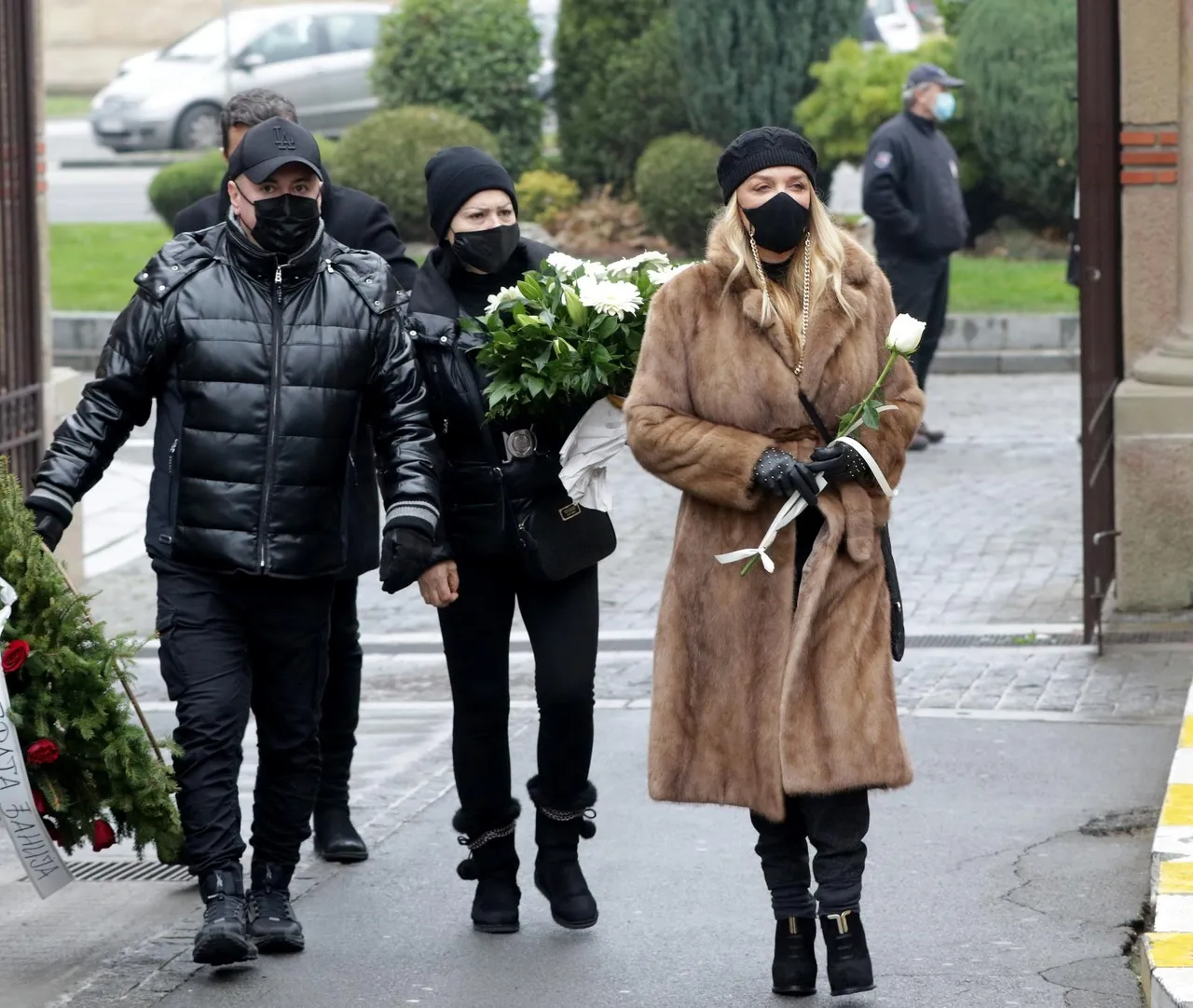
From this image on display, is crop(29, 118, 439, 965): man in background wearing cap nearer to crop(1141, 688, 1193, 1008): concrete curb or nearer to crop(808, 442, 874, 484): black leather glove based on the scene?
crop(808, 442, 874, 484): black leather glove

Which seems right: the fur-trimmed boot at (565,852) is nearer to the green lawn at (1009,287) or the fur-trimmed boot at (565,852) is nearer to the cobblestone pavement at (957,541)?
the cobblestone pavement at (957,541)

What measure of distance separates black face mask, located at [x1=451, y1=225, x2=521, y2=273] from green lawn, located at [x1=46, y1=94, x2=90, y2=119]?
30.8 metres

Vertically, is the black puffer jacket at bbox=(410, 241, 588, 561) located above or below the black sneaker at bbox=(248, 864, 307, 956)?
above

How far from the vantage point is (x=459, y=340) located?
5.55m

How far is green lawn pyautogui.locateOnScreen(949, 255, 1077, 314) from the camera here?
17.7m

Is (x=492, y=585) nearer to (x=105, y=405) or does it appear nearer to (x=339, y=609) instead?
(x=339, y=609)

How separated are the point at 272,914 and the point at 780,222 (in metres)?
2.04

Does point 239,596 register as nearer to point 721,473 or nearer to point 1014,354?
point 721,473

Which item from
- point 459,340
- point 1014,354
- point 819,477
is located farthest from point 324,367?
point 1014,354

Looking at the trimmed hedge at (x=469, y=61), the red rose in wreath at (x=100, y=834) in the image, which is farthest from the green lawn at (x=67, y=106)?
the red rose in wreath at (x=100, y=834)

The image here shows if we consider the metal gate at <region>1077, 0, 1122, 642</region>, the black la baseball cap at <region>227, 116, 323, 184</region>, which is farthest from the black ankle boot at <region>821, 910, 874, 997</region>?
the metal gate at <region>1077, 0, 1122, 642</region>

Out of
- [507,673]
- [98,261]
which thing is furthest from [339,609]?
[98,261]

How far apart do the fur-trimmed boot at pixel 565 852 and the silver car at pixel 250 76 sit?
2245cm

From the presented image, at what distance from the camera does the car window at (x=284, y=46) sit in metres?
27.8
